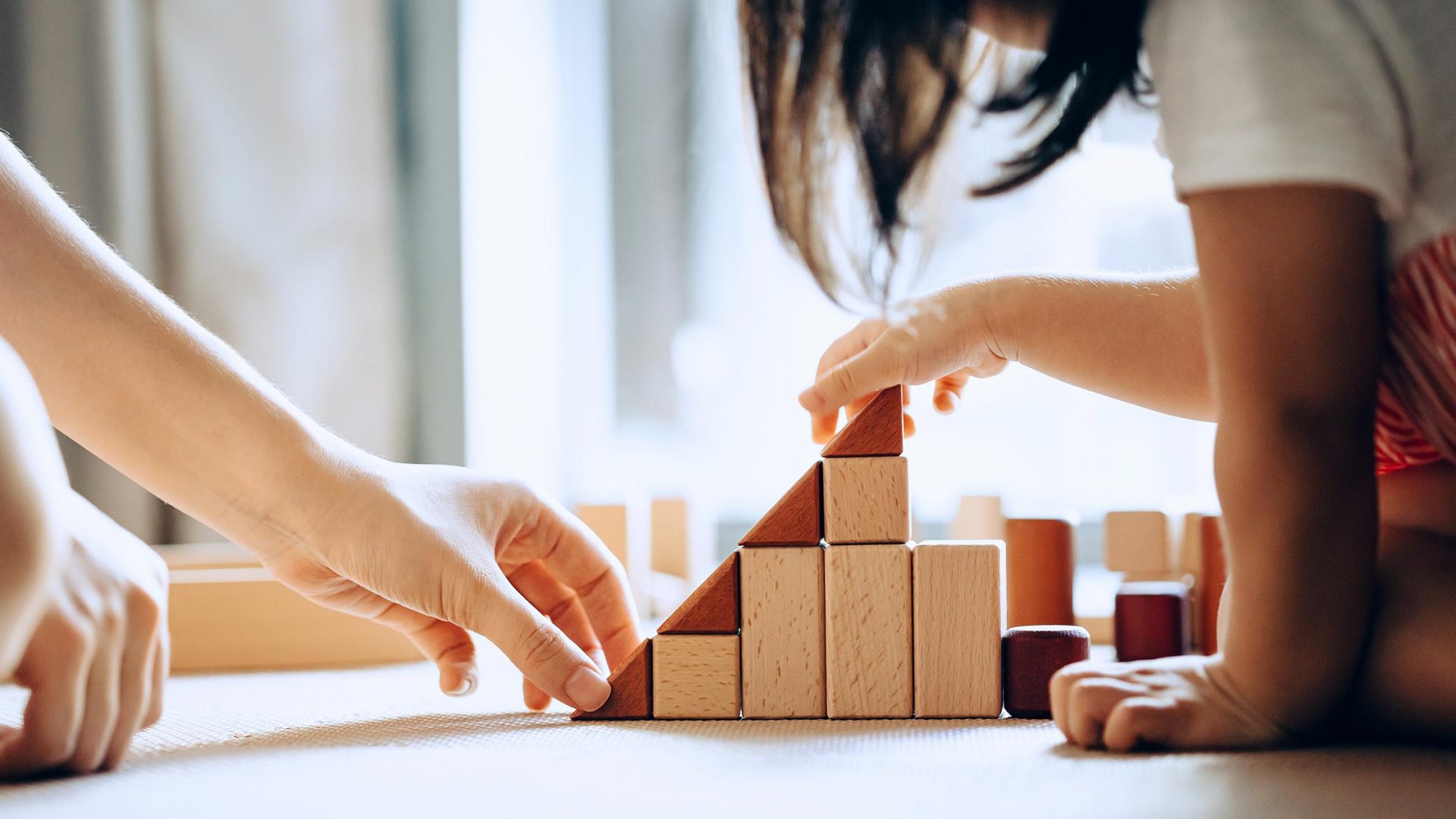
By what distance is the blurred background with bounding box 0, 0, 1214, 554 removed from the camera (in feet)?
5.20

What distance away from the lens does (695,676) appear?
691 millimetres

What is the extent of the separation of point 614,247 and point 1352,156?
127cm

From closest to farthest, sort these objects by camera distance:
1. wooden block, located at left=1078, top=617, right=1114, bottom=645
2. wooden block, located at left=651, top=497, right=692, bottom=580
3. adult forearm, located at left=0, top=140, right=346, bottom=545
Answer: adult forearm, located at left=0, top=140, right=346, bottom=545, wooden block, located at left=1078, top=617, right=1114, bottom=645, wooden block, located at left=651, top=497, right=692, bottom=580

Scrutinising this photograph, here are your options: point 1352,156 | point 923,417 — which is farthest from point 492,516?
point 923,417

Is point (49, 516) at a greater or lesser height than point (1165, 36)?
lesser

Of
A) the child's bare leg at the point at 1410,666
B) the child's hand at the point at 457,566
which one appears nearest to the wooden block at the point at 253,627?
the child's hand at the point at 457,566

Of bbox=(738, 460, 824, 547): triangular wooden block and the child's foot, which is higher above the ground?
bbox=(738, 460, 824, 547): triangular wooden block

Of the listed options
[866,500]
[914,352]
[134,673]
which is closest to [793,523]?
[866,500]

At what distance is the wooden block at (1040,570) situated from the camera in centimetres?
96

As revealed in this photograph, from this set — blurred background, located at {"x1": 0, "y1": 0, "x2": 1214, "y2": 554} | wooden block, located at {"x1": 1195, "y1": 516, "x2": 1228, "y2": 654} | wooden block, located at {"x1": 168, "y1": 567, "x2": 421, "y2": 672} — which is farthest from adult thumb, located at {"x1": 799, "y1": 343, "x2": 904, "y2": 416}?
blurred background, located at {"x1": 0, "y1": 0, "x2": 1214, "y2": 554}

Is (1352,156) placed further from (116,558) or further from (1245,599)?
(116,558)

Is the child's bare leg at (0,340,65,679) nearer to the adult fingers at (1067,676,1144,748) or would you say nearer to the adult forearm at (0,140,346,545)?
the adult forearm at (0,140,346,545)

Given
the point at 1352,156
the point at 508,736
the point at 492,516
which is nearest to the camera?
the point at 1352,156

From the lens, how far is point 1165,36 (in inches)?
22.2
